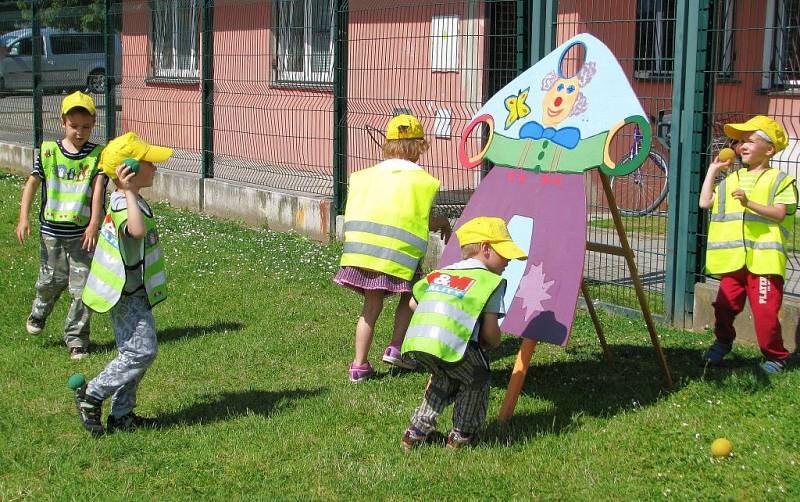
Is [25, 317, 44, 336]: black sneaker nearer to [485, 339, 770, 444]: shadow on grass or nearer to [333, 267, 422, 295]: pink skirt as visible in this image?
[333, 267, 422, 295]: pink skirt

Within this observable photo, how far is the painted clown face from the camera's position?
602 cm

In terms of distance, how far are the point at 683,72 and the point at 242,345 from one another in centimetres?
370

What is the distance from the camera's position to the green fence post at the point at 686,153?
24.1ft

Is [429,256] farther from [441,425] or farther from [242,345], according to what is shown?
[441,425]

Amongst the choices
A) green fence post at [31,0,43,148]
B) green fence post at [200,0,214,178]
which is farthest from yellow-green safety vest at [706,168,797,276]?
green fence post at [31,0,43,148]

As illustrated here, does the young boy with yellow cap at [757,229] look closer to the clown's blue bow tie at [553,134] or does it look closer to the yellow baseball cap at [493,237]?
the clown's blue bow tie at [553,134]

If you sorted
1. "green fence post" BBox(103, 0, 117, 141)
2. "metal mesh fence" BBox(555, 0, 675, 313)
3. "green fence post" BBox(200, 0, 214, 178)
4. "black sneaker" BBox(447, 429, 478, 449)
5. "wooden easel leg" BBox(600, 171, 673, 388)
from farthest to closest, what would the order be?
"green fence post" BBox(103, 0, 117, 141) < "green fence post" BBox(200, 0, 214, 178) < "metal mesh fence" BBox(555, 0, 675, 313) < "wooden easel leg" BBox(600, 171, 673, 388) < "black sneaker" BBox(447, 429, 478, 449)

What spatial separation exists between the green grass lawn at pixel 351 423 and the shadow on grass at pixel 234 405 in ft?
0.05

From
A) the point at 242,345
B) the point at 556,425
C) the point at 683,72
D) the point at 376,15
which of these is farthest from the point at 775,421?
the point at 376,15

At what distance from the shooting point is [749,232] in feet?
20.9

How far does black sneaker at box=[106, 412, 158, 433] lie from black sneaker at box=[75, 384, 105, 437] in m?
0.09

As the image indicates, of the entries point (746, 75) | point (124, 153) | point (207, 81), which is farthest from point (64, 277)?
point (207, 81)

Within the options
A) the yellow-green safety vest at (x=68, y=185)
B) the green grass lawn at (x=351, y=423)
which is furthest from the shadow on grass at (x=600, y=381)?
the yellow-green safety vest at (x=68, y=185)

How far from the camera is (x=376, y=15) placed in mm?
11484
